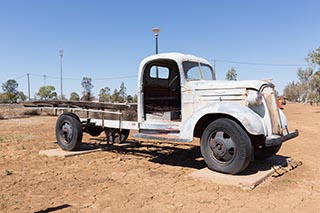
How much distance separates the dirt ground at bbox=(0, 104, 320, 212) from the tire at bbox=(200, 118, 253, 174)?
0.44 meters

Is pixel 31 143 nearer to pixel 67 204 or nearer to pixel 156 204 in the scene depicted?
pixel 67 204

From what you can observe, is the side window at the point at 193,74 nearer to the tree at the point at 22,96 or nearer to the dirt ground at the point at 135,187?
the dirt ground at the point at 135,187

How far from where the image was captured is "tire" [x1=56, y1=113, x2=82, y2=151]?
22.7ft

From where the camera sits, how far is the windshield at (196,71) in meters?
5.73

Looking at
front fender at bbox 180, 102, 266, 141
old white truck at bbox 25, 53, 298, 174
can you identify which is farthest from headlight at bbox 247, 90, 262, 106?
front fender at bbox 180, 102, 266, 141

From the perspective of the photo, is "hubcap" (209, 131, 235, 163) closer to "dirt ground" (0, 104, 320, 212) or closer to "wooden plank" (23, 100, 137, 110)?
"dirt ground" (0, 104, 320, 212)

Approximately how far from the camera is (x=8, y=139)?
31.1ft

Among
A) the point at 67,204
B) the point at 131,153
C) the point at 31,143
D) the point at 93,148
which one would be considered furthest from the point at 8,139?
the point at 67,204

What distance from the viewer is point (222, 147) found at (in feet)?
15.4

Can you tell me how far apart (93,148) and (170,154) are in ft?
7.45

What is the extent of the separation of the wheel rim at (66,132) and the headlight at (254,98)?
4.56 metres

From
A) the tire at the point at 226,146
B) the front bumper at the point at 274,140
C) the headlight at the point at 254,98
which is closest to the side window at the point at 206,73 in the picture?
the headlight at the point at 254,98

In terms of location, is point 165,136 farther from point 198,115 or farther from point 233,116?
point 233,116

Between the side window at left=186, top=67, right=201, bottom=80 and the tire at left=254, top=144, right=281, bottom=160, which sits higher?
the side window at left=186, top=67, right=201, bottom=80
